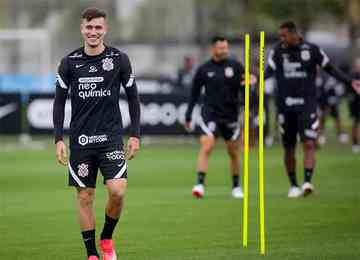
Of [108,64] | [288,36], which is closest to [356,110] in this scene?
[288,36]

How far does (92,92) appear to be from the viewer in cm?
1116

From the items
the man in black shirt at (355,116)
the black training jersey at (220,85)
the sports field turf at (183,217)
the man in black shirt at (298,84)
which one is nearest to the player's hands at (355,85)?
the man in black shirt at (298,84)

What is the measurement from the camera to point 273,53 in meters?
18.0


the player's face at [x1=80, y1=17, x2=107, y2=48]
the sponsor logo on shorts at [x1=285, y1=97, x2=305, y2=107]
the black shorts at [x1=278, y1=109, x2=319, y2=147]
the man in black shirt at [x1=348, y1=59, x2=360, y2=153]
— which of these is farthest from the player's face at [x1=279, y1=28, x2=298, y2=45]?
the man in black shirt at [x1=348, y1=59, x2=360, y2=153]

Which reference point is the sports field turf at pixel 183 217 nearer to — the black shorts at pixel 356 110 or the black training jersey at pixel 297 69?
the black training jersey at pixel 297 69

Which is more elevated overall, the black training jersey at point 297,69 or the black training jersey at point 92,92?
the black training jersey at point 92,92

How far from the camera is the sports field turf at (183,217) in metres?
12.3

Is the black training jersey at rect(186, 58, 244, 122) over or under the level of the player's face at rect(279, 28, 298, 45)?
under

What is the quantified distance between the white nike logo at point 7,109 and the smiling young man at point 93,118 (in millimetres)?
21066

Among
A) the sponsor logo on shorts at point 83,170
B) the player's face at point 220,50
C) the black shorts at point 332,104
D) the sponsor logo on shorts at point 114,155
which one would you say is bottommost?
the black shorts at point 332,104

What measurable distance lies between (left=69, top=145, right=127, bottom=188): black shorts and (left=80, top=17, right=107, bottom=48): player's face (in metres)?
1.00

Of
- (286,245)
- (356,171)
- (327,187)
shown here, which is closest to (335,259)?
(286,245)

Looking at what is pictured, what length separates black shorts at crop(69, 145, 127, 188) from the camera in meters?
11.2

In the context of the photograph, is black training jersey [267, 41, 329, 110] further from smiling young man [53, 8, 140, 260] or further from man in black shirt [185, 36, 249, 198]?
smiling young man [53, 8, 140, 260]
